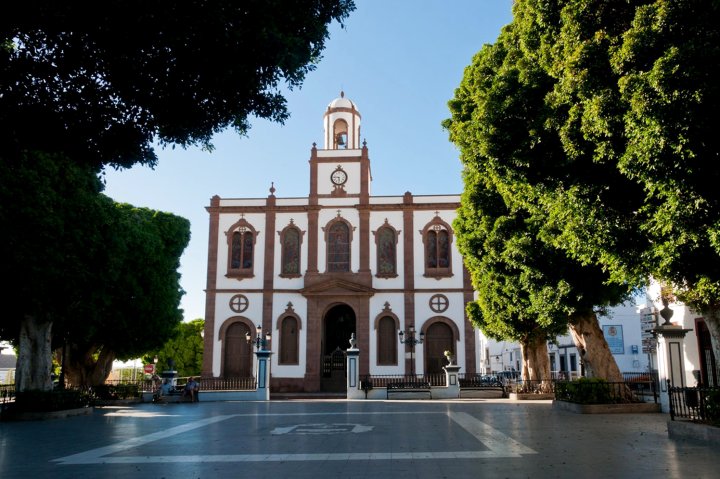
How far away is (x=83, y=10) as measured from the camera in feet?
22.7

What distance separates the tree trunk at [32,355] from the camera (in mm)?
18734

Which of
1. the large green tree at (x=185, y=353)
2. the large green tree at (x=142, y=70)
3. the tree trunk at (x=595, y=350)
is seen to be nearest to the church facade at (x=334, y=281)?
the tree trunk at (x=595, y=350)

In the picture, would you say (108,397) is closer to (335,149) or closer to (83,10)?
(335,149)

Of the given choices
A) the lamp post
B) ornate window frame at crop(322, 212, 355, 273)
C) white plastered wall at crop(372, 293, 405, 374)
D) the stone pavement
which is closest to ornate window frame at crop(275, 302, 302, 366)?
ornate window frame at crop(322, 212, 355, 273)

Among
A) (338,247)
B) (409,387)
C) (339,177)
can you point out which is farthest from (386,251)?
(409,387)

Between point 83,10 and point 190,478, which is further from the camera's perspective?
point 190,478

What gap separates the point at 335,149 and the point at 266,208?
18.2 ft

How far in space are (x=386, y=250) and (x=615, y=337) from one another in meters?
18.2

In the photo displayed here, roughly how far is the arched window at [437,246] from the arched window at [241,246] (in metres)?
10.3

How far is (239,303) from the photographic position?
3509 cm

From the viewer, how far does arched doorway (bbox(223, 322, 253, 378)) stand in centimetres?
3409

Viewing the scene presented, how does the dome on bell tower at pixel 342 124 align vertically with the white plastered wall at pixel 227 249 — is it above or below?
above

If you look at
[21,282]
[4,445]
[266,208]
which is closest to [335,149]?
[266,208]

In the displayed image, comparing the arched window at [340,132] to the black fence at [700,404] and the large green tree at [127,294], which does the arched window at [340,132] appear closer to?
the large green tree at [127,294]
